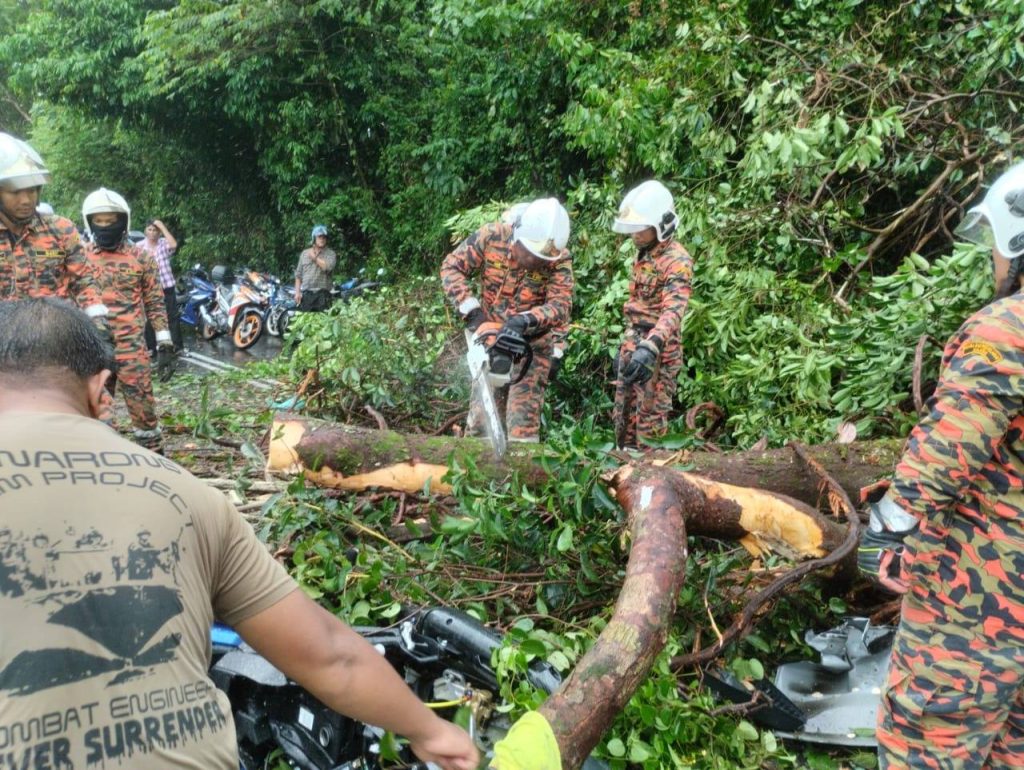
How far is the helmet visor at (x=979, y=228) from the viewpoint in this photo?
1982mm

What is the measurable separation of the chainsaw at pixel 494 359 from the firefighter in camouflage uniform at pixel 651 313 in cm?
70

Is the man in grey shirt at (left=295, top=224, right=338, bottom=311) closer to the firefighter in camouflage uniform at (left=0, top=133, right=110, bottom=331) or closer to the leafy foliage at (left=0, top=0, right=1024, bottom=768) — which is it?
the leafy foliage at (left=0, top=0, right=1024, bottom=768)

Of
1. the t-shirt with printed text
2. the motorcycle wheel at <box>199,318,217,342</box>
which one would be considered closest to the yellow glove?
the t-shirt with printed text

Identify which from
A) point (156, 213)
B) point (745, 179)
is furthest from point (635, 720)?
point (156, 213)

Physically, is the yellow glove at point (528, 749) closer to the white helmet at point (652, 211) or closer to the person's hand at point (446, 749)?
the person's hand at point (446, 749)

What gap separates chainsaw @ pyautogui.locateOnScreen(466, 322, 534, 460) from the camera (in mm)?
4410

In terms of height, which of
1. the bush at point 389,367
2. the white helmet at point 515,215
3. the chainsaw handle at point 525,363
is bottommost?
the bush at point 389,367

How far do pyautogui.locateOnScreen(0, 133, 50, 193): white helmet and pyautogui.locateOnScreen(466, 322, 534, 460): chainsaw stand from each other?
102 inches

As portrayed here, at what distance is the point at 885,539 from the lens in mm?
2016

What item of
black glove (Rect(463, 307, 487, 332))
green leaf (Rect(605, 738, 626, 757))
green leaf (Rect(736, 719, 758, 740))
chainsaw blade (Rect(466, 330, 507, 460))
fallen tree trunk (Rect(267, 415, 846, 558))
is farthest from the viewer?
black glove (Rect(463, 307, 487, 332))

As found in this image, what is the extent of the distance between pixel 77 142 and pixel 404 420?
1717 cm

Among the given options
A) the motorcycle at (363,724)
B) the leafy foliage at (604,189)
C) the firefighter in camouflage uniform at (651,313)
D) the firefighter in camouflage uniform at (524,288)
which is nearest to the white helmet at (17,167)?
the leafy foliage at (604,189)

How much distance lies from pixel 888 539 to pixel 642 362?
2.66m

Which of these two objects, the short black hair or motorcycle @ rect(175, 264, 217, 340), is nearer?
the short black hair
